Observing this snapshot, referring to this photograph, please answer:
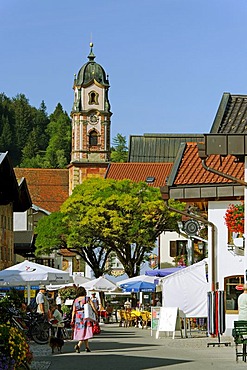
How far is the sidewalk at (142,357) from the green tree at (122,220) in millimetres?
36595

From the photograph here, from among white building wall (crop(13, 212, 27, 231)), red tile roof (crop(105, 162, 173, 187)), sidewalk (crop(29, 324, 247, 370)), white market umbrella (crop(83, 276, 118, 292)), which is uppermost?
red tile roof (crop(105, 162, 173, 187))

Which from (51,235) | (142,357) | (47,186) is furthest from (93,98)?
(142,357)

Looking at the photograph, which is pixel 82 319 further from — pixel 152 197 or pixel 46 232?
pixel 46 232

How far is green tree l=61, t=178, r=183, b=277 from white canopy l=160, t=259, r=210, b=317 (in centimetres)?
2947

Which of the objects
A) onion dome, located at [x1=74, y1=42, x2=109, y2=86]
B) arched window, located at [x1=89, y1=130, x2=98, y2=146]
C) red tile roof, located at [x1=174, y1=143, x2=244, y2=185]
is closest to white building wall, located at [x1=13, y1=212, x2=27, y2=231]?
arched window, located at [x1=89, y1=130, x2=98, y2=146]

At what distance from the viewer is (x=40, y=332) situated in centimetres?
3269

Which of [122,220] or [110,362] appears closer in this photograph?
[110,362]

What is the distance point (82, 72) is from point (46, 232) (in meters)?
55.3

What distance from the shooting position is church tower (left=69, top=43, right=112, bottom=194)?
416 ft

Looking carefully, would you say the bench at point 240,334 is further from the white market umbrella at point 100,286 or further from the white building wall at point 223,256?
the white market umbrella at point 100,286

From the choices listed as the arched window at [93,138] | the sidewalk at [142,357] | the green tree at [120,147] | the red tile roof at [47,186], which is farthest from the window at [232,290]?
the green tree at [120,147]

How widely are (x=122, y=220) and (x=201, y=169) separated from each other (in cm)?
3209

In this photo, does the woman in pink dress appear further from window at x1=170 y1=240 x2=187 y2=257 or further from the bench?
window at x1=170 y1=240 x2=187 y2=257

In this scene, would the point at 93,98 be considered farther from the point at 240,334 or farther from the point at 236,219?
the point at 240,334
